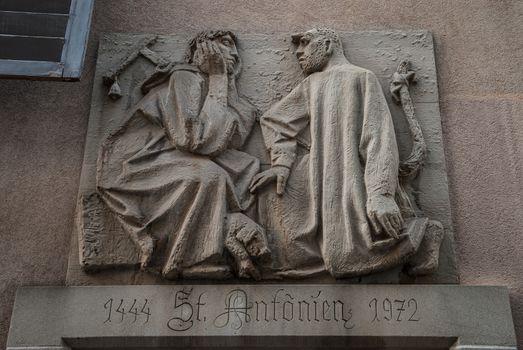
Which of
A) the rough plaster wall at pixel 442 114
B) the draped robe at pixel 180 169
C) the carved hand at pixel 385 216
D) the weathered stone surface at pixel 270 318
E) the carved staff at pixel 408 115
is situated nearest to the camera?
the weathered stone surface at pixel 270 318

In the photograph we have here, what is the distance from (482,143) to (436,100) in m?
0.47

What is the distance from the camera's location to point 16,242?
454 cm

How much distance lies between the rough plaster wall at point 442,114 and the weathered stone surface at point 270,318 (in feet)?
0.89

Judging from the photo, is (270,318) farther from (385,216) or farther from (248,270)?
(385,216)

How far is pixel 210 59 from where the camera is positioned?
16.3ft

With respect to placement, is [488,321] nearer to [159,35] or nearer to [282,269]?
[282,269]

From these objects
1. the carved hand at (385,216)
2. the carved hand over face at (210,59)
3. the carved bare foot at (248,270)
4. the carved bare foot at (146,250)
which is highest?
the carved hand over face at (210,59)

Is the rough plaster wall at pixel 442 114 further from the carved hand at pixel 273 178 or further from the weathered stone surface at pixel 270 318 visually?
the carved hand at pixel 273 178

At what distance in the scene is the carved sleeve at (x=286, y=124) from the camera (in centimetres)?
465

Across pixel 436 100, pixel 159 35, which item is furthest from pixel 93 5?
pixel 436 100

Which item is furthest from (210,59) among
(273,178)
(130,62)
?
(273,178)

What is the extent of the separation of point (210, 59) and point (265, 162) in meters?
0.92

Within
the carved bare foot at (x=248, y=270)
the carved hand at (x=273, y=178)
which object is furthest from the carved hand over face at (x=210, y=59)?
the carved bare foot at (x=248, y=270)

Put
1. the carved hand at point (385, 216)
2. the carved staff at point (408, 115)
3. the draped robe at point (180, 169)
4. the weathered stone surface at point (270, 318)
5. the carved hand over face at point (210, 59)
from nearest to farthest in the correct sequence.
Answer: the weathered stone surface at point (270, 318)
the carved hand at point (385, 216)
the draped robe at point (180, 169)
the carved staff at point (408, 115)
the carved hand over face at point (210, 59)
